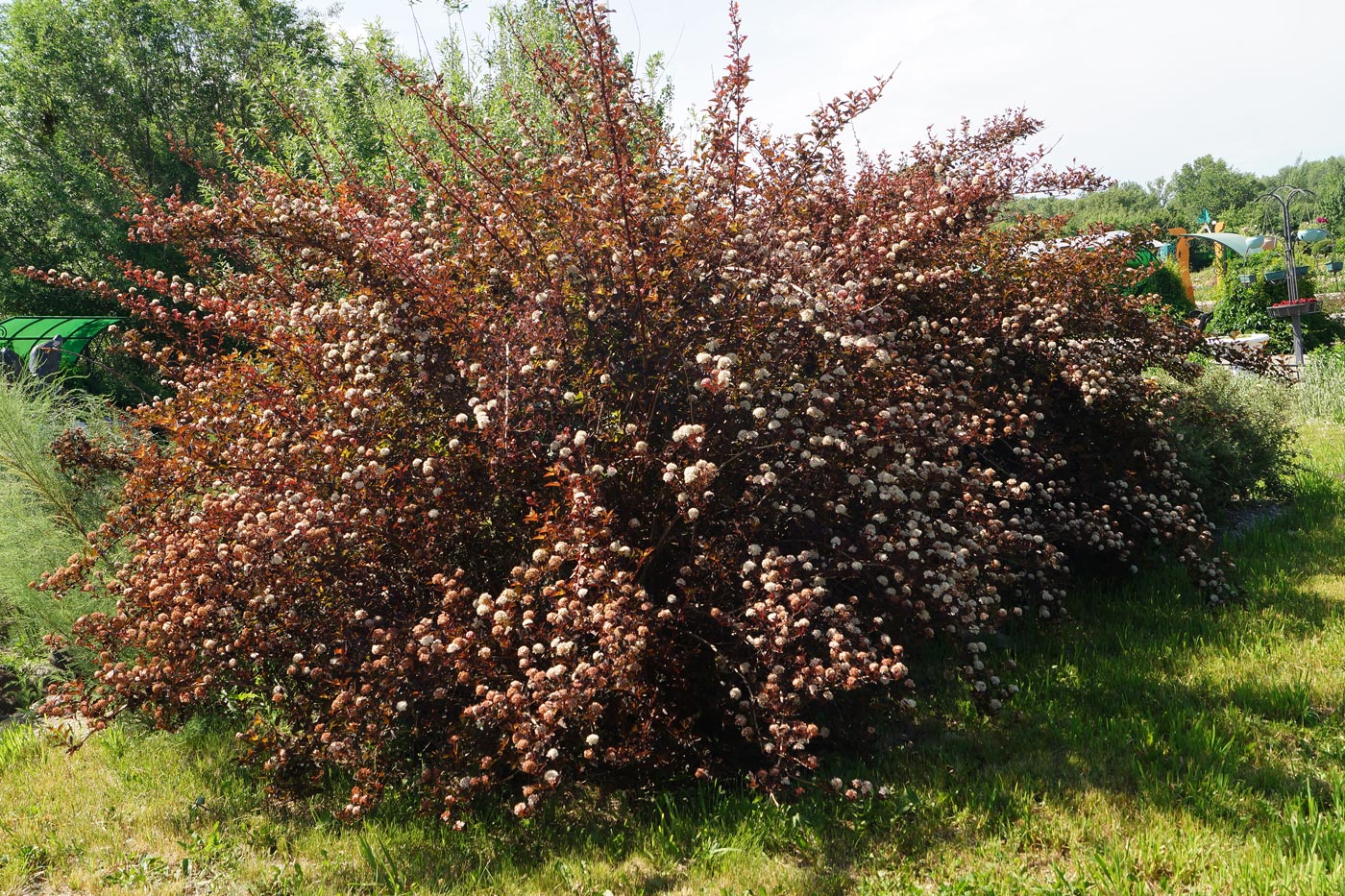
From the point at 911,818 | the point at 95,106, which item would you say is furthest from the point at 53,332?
the point at 911,818

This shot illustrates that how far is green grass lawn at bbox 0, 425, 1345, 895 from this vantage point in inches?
112

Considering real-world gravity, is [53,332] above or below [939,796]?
above

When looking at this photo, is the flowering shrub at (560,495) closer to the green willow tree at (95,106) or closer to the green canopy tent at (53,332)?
the green canopy tent at (53,332)

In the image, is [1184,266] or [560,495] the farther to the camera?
[1184,266]

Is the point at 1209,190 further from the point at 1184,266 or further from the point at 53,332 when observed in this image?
the point at 53,332

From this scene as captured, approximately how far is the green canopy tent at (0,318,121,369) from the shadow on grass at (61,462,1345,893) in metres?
10.4

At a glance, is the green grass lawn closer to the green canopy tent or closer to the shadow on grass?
the shadow on grass

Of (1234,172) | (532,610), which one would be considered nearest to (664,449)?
(532,610)

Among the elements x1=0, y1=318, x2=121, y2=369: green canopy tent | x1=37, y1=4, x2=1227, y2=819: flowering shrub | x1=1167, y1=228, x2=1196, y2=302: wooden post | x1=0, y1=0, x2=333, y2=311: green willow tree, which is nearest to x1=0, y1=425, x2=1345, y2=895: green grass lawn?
x1=37, y1=4, x2=1227, y2=819: flowering shrub

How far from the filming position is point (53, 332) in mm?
13383

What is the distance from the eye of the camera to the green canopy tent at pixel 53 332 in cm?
1237

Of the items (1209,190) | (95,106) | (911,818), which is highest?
(1209,190)

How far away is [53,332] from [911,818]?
47.4ft

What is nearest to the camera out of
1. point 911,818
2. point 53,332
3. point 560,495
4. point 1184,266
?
point 911,818
